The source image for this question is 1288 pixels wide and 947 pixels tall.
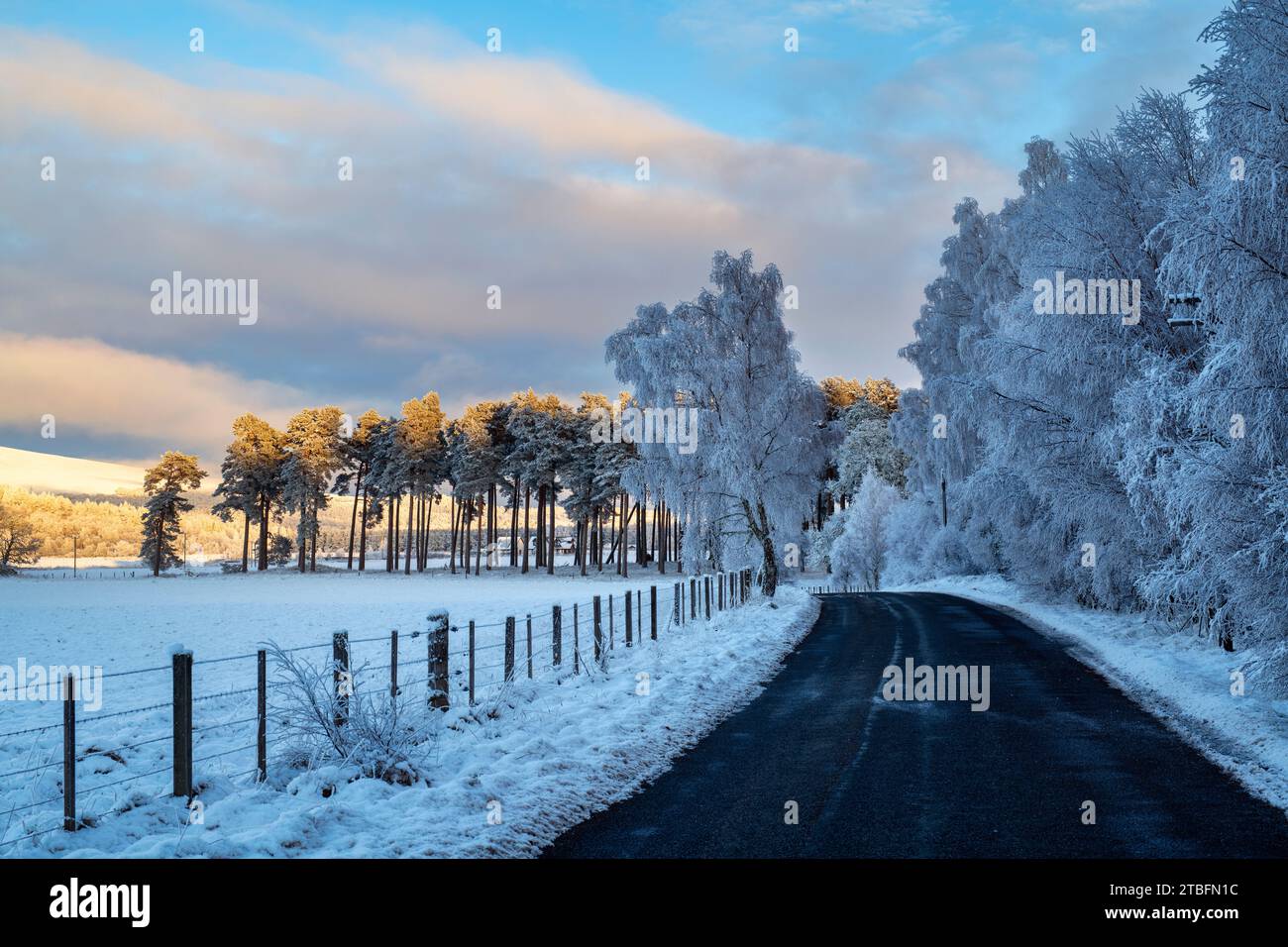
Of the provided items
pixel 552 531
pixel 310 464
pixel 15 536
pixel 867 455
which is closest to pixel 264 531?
pixel 310 464

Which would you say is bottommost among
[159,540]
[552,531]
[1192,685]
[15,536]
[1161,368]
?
[15,536]

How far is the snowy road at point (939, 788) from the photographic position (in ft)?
20.3

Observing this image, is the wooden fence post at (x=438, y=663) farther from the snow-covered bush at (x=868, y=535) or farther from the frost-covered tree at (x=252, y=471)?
the frost-covered tree at (x=252, y=471)

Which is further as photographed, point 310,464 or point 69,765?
point 310,464

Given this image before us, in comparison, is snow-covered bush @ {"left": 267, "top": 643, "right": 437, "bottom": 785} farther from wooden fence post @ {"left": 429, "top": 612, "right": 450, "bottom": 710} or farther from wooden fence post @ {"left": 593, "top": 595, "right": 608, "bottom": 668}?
wooden fence post @ {"left": 593, "top": 595, "right": 608, "bottom": 668}

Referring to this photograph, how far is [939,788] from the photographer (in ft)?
25.3

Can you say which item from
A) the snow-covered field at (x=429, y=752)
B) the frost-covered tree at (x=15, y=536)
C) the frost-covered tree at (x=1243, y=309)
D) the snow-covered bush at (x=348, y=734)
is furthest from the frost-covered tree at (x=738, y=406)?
the frost-covered tree at (x=15, y=536)

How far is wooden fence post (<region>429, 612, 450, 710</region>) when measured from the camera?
10195mm

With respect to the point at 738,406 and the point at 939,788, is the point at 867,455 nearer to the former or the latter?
the point at 738,406

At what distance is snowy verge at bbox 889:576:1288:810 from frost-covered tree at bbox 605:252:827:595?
9.13 meters

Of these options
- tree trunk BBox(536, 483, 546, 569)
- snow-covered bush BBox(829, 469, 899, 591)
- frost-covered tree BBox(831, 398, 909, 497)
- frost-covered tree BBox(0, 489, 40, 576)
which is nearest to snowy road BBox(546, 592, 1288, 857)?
snow-covered bush BBox(829, 469, 899, 591)

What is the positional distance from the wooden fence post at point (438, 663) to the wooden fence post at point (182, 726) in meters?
3.20

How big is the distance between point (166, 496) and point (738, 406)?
67.0 meters
